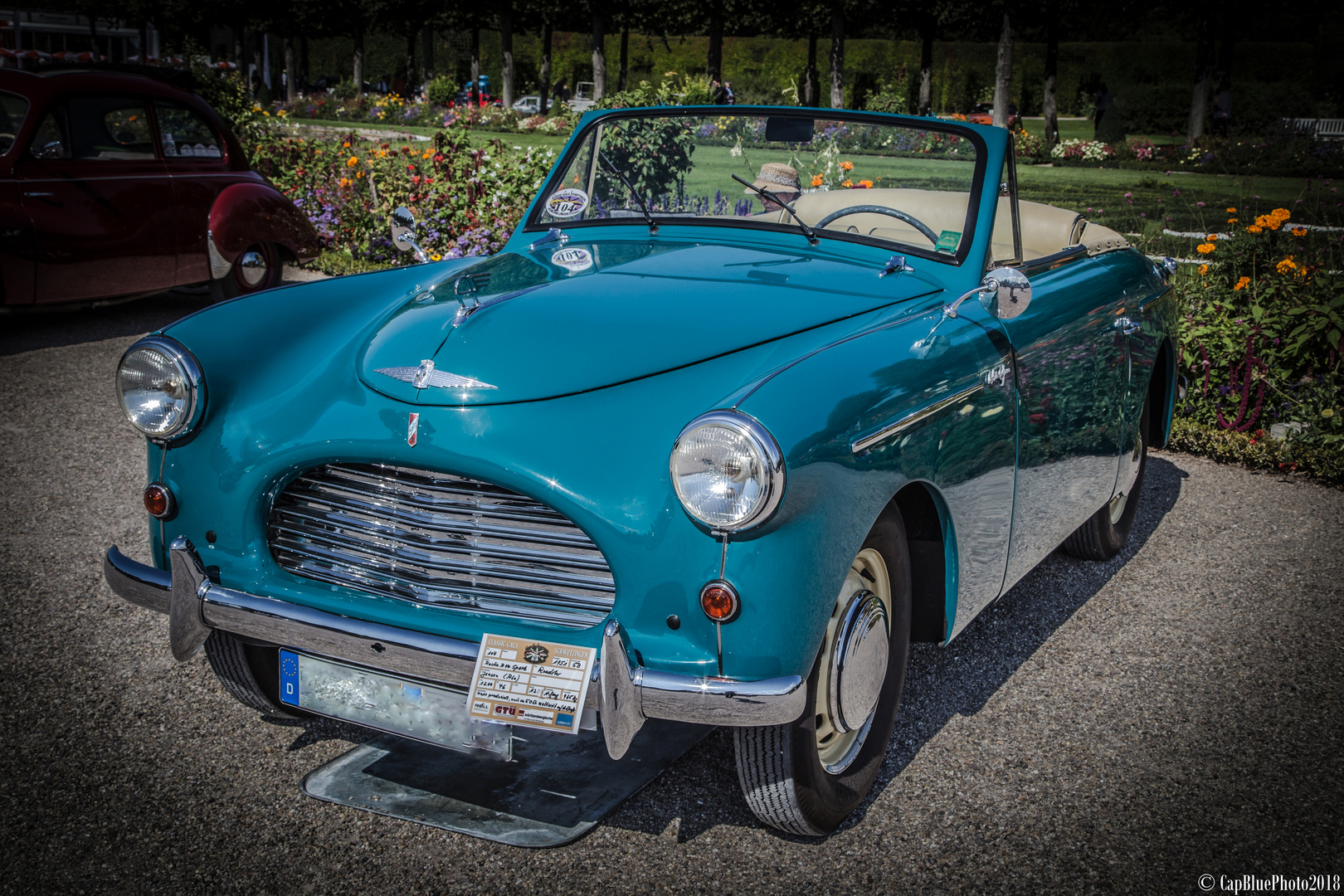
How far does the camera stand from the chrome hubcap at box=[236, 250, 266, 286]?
7938 mm

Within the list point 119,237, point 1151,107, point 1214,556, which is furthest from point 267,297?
point 1151,107

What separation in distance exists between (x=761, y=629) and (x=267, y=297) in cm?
172

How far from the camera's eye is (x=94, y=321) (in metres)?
7.93

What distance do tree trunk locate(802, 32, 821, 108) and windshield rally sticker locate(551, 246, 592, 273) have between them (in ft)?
97.4

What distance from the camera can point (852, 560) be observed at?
212cm

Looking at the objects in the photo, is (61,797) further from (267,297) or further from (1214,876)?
(1214,876)

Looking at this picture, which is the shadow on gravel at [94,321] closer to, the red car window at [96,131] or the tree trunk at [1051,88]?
the red car window at [96,131]

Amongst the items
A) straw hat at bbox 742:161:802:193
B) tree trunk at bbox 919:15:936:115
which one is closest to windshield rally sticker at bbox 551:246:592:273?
straw hat at bbox 742:161:802:193

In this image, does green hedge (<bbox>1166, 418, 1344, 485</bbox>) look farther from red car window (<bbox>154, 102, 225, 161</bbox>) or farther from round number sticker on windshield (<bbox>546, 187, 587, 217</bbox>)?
red car window (<bbox>154, 102, 225, 161</bbox>)

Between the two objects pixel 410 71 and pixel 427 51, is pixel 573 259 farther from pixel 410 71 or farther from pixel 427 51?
pixel 410 71

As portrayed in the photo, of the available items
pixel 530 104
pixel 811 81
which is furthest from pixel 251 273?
pixel 530 104

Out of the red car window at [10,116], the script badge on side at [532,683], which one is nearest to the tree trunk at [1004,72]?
the red car window at [10,116]

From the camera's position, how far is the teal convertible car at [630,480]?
6.50ft

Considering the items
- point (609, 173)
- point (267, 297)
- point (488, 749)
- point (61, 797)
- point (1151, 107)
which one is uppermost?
point (1151, 107)
